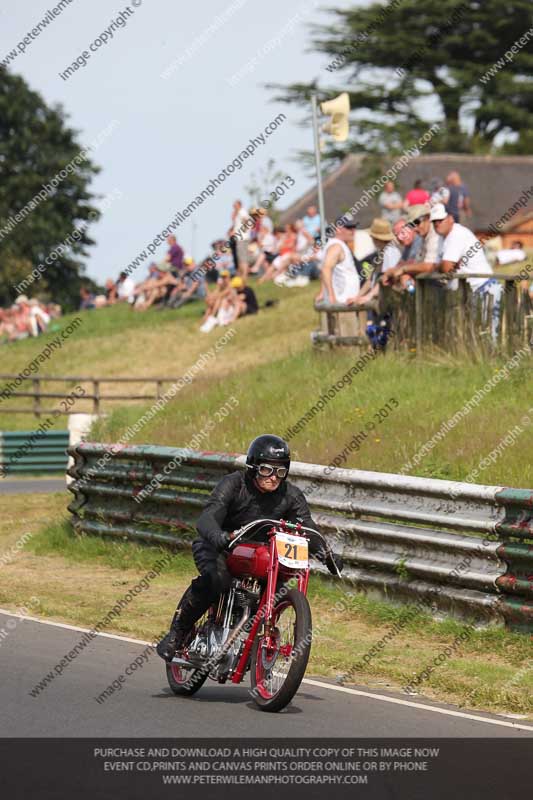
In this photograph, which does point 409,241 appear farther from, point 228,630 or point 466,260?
point 228,630

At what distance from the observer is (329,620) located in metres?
11.8

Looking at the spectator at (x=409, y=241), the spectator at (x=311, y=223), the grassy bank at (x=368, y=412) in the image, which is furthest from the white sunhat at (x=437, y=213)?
the spectator at (x=311, y=223)

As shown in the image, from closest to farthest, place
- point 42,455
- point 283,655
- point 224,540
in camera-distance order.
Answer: point 283,655 < point 224,540 < point 42,455

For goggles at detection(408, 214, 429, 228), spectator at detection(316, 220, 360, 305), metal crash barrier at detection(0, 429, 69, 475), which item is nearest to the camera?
goggles at detection(408, 214, 429, 228)

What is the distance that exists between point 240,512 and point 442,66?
62.0 m

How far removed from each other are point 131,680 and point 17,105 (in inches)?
3139

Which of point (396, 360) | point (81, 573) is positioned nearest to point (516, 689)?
point (81, 573)

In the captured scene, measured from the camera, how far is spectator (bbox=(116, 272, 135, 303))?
45.7 metres

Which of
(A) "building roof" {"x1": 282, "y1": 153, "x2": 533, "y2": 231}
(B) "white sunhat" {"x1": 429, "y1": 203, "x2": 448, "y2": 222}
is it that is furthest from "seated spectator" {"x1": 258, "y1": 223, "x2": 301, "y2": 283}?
(A) "building roof" {"x1": 282, "y1": 153, "x2": 533, "y2": 231}

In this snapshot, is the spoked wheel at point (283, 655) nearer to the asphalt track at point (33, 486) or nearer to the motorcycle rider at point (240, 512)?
the motorcycle rider at point (240, 512)

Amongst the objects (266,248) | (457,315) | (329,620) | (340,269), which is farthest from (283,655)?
(266,248)

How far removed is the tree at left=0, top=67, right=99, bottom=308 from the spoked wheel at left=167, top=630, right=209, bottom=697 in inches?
2894

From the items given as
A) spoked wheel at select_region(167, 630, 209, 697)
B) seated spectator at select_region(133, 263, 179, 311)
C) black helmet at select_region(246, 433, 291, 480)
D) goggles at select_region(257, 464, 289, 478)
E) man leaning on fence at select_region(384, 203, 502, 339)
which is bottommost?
seated spectator at select_region(133, 263, 179, 311)

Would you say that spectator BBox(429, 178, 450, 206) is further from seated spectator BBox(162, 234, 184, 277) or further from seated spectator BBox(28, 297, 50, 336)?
seated spectator BBox(28, 297, 50, 336)
